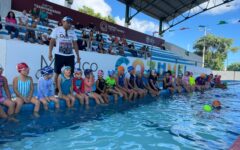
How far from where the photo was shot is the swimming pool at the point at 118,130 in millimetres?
4277

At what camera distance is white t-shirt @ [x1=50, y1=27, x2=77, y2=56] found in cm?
732

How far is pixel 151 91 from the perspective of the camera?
447 inches

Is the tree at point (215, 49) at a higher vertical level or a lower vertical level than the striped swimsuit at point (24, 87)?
higher

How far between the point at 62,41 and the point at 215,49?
52965 millimetres

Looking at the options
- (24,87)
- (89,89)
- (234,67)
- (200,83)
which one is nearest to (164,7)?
(200,83)

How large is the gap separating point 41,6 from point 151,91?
811 centimetres

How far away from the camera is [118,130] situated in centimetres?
523

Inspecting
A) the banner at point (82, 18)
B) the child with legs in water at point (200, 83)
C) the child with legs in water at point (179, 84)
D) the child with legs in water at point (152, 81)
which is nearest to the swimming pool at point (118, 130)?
the child with legs in water at point (152, 81)

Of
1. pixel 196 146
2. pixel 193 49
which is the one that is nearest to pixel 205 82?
pixel 196 146

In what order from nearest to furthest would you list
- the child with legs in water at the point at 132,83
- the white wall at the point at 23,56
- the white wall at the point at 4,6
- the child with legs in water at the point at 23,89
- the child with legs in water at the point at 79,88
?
the child with legs in water at the point at 23,89 → the child with legs in water at the point at 79,88 → the white wall at the point at 23,56 → the child with legs in water at the point at 132,83 → the white wall at the point at 4,6

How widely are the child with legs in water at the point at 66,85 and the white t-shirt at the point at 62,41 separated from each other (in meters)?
0.46

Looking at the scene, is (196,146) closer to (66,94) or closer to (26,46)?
(66,94)

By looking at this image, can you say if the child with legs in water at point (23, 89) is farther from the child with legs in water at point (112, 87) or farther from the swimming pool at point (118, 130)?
the child with legs in water at point (112, 87)

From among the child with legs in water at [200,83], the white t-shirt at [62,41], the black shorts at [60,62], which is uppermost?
the white t-shirt at [62,41]
